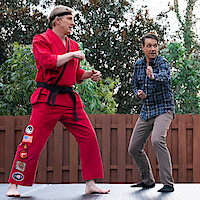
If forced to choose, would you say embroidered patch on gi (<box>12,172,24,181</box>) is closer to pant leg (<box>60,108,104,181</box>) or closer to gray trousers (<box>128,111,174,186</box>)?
pant leg (<box>60,108,104,181</box>)

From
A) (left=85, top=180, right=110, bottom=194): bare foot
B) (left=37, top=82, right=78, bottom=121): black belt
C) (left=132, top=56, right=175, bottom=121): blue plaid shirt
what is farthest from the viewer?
(left=132, top=56, right=175, bottom=121): blue plaid shirt

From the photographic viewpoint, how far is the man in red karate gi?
323 centimetres

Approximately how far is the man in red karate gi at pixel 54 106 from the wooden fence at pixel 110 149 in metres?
2.69

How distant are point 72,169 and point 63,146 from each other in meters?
0.40

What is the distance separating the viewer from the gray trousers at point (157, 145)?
3.60m

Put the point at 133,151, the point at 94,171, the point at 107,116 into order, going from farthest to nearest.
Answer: the point at 107,116
the point at 133,151
the point at 94,171

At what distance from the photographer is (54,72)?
333 cm

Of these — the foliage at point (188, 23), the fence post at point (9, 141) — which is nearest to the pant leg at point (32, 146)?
the fence post at point (9, 141)

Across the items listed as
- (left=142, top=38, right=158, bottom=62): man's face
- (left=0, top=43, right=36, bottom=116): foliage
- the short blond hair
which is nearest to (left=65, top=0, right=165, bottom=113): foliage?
(left=0, top=43, right=36, bottom=116): foliage

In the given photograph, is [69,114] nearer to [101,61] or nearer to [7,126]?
[7,126]

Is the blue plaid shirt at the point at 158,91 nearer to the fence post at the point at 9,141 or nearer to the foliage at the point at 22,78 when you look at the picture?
the fence post at the point at 9,141

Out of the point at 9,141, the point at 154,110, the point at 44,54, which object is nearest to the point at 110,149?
the point at 9,141

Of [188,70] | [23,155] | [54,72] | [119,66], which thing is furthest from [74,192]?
[119,66]

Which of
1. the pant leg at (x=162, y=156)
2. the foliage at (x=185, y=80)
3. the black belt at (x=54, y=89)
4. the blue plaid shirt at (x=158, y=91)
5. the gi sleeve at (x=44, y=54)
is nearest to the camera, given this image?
the gi sleeve at (x=44, y=54)
